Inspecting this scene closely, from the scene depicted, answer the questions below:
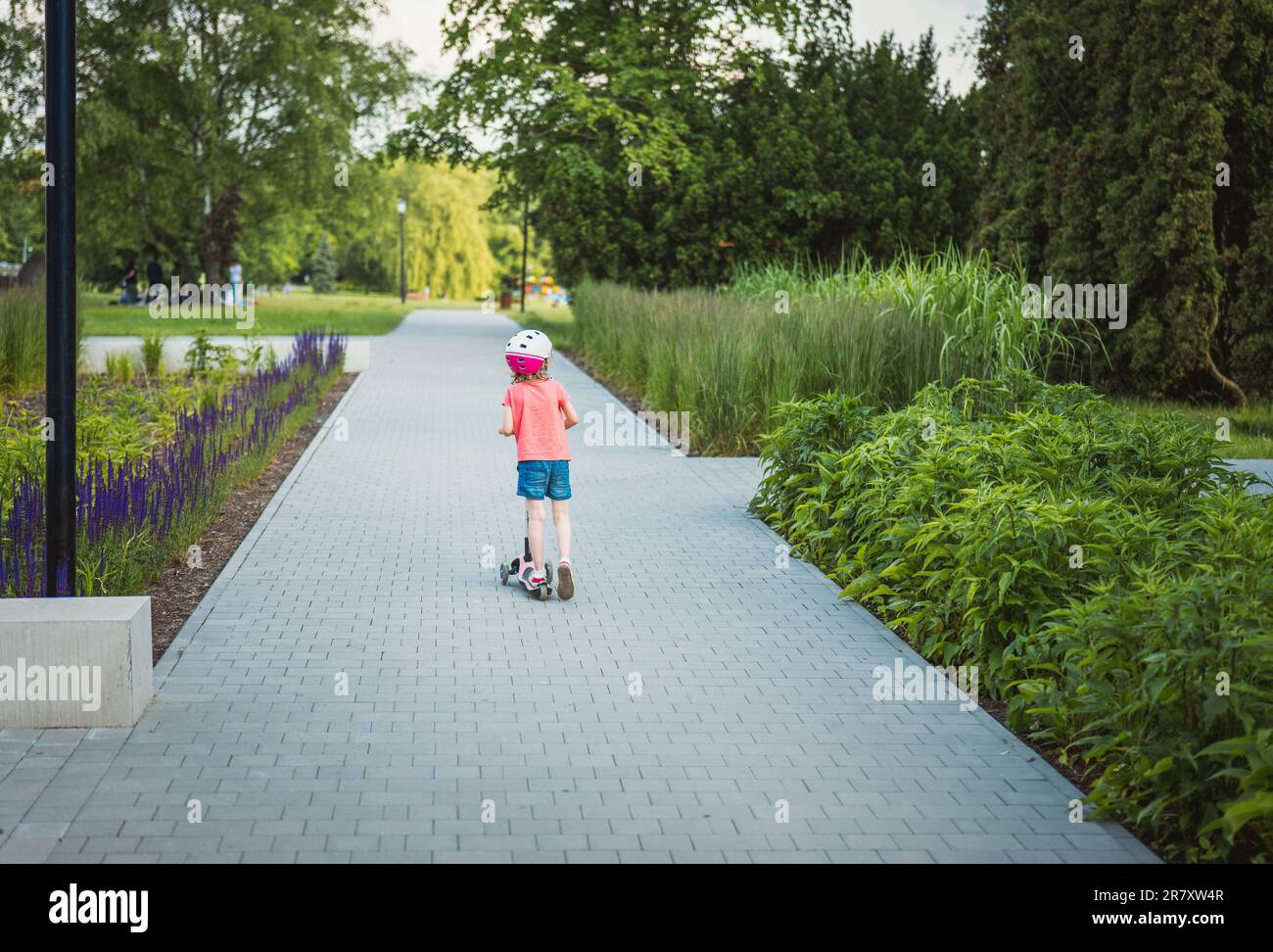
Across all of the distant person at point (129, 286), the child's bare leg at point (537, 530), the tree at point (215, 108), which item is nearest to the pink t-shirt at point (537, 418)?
the child's bare leg at point (537, 530)

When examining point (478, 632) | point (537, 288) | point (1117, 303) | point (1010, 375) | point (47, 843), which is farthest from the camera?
point (537, 288)

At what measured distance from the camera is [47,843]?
4129 mm

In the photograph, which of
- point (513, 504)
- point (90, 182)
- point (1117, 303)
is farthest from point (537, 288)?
point (513, 504)

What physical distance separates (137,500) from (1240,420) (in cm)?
1349

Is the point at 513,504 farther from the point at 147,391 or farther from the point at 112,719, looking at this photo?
the point at 147,391

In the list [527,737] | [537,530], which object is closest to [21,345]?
[537,530]

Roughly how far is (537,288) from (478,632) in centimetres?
10056

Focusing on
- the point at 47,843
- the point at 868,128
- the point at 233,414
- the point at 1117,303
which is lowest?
the point at 47,843

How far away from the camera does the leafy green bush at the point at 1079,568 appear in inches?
165

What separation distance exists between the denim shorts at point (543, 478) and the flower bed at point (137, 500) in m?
2.04

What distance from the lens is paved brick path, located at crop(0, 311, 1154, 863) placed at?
424 cm

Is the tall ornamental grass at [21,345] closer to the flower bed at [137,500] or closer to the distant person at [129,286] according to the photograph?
the flower bed at [137,500]

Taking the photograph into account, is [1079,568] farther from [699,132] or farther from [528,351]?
[699,132]

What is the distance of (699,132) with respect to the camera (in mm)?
31406
